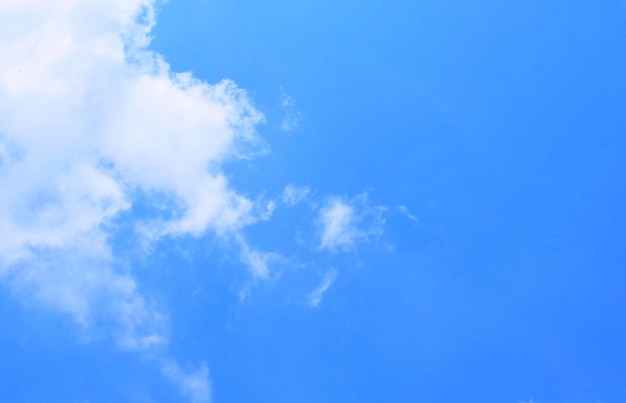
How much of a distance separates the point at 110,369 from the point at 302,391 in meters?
7.44

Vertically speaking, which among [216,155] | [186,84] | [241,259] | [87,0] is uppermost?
[87,0]

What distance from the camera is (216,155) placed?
2848cm

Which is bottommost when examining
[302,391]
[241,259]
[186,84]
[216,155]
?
[302,391]

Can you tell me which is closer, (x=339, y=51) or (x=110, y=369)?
(x=110, y=369)

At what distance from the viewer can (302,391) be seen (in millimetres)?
27281

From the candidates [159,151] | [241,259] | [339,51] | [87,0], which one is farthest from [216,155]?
[87,0]

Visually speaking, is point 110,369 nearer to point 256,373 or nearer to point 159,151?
point 256,373

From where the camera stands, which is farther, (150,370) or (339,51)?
(339,51)

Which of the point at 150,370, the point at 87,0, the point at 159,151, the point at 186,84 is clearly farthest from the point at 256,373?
the point at 87,0

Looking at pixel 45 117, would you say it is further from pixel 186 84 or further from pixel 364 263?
pixel 364 263

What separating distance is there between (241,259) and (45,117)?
32.3ft

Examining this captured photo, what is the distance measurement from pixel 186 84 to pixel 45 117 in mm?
5825

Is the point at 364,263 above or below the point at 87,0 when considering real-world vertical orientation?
below

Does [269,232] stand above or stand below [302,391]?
above
